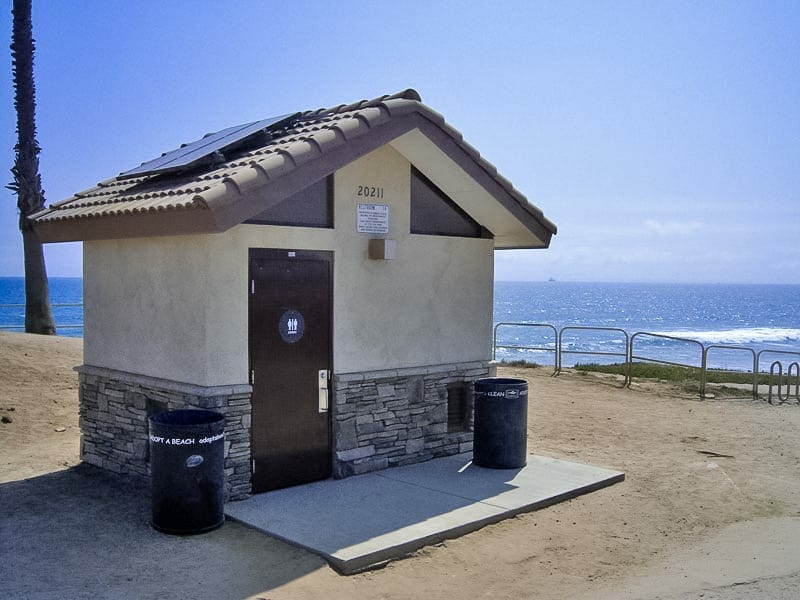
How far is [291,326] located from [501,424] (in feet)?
9.10

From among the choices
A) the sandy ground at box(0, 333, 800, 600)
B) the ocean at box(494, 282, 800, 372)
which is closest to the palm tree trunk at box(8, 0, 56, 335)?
the sandy ground at box(0, 333, 800, 600)

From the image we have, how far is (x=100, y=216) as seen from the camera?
314 inches

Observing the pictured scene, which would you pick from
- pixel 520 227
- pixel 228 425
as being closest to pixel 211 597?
pixel 228 425

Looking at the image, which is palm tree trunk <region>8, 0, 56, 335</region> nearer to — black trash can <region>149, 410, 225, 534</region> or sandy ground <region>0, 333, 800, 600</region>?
sandy ground <region>0, 333, 800, 600</region>

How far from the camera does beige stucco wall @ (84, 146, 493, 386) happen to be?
7.37 metres

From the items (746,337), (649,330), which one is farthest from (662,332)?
(746,337)

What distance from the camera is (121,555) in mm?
6156

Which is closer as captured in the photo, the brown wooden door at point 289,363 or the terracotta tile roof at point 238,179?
the terracotta tile roof at point 238,179

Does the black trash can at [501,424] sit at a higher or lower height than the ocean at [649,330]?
higher

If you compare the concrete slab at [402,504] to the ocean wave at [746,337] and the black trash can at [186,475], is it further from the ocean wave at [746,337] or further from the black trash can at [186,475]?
the ocean wave at [746,337]

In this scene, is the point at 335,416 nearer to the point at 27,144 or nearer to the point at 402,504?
the point at 402,504

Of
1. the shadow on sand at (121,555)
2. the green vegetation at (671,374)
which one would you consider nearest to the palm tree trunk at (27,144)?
the shadow on sand at (121,555)

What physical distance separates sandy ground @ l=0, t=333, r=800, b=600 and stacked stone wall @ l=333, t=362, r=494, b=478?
1466 mm

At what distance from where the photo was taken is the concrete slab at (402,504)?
6.41 meters
